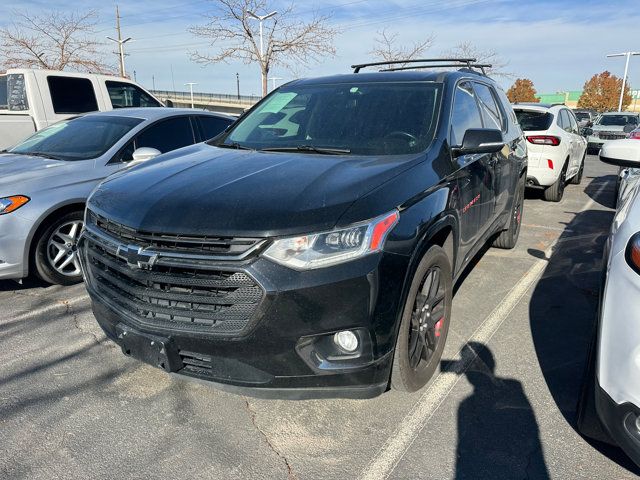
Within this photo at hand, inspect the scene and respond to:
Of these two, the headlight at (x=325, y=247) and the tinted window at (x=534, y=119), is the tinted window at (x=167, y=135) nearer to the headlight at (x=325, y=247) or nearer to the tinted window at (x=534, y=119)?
the headlight at (x=325, y=247)

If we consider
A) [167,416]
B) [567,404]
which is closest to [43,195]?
[167,416]

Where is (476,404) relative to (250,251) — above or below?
below

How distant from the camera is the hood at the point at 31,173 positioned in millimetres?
4199

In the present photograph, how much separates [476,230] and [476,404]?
1445 mm

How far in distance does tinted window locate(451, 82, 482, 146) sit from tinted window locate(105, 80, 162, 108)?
6.87m

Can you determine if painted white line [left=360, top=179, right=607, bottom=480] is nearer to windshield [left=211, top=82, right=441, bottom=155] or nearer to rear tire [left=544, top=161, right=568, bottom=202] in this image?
windshield [left=211, top=82, right=441, bottom=155]

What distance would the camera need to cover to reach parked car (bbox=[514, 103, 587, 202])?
8000mm

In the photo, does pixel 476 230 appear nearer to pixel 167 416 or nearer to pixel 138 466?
pixel 167 416

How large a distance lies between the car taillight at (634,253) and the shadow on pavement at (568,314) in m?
1.03

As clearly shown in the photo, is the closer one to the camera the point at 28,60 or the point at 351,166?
the point at 351,166

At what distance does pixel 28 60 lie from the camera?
18.3m

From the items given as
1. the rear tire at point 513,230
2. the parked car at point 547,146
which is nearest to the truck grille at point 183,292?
the rear tire at point 513,230

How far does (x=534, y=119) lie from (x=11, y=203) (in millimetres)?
7753

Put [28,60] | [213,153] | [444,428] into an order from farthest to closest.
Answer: [28,60], [213,153], [444,428]
